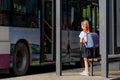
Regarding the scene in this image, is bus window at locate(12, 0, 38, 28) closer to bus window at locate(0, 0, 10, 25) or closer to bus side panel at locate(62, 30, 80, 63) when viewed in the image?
bus window at locate(0, 0, 10, 25)

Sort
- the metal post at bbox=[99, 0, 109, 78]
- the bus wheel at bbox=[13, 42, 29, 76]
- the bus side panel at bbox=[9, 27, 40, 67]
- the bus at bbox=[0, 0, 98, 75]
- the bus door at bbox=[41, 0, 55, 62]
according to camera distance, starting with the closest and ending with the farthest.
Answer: the metal post at bbox=[99, 0, 109, 78]
the bus at bbox=[0, 0, 98, 75]
the bus side panel at bbox=[9, 27, 40, 67]
the bus wheel at bbox=[13, 42, 29, 76]
the bus door at bbox=[41, 0, 55, 62]

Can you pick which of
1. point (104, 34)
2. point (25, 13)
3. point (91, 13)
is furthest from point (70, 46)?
point (104, 34)

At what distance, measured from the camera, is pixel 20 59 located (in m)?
16.1

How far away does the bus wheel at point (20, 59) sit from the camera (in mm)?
15688

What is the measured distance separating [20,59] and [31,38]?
83 centimetres

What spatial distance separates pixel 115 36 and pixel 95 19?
18.3 ft

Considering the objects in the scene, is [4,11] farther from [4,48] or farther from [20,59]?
[20,59]

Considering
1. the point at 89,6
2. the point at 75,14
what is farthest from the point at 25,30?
the point at 89,6

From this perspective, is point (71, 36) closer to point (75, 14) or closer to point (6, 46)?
point (75, 14)

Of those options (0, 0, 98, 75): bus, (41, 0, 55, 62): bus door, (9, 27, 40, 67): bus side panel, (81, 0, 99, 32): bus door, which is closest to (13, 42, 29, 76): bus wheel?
(0, 0, 98, 75): bus

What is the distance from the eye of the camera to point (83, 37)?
1446cm

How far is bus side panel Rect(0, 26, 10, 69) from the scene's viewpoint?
1473 cm

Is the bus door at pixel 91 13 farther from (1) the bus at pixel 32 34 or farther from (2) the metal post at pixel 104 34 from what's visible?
(2) the metal post at pixel 104 34

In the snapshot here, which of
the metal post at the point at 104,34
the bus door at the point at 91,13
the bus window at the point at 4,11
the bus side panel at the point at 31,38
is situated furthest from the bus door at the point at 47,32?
the metal post at the point at 104,34
